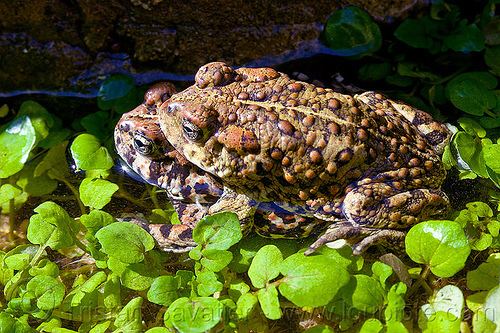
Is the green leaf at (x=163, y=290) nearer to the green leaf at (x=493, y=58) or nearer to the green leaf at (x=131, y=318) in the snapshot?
the green leaf at (x=131, y=318)

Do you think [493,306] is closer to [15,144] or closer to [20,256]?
[20,256]

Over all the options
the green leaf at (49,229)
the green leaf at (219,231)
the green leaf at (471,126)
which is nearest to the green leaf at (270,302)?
the green leaf at (219,231)

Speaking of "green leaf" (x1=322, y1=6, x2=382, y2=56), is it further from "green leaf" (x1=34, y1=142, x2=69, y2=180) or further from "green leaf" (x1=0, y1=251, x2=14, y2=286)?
"green leaf" (x1=0, y1=251, x2=14, y2=286)

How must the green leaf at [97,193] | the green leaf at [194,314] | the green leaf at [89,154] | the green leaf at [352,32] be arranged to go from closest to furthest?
the green leaf at [194,314] → the green leaf at [97,193] → the green leaf at [89,154] → the green leaf at [352,32]

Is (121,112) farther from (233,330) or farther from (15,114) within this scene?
(233,330)

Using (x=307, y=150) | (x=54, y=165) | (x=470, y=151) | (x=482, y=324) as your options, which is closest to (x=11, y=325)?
(x=54, y=165)

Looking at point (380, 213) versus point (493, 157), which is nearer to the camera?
point (380, 213)

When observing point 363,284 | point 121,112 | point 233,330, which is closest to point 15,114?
point 121,112
